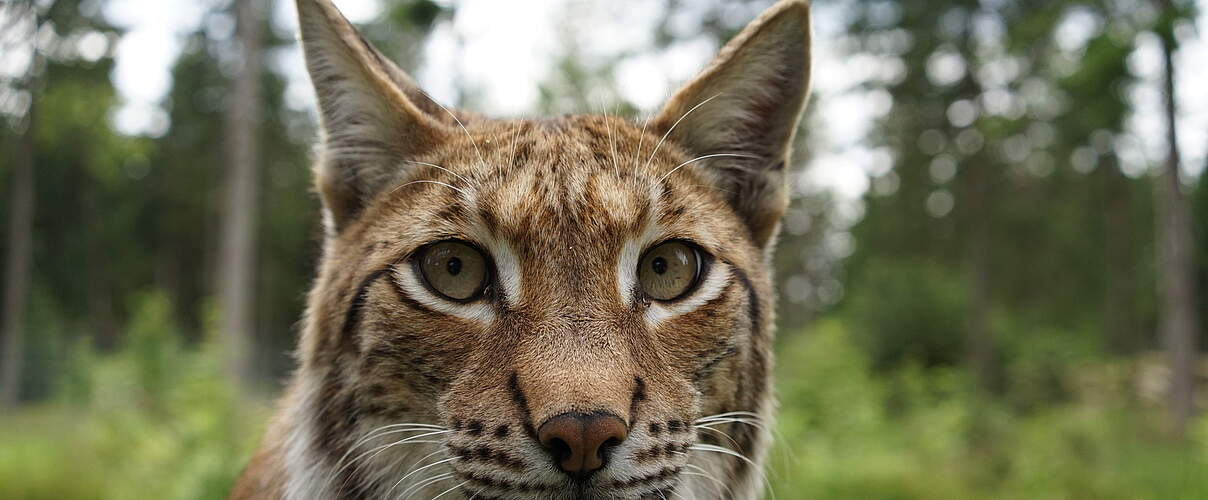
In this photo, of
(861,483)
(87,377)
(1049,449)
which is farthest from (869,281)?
(87,377)

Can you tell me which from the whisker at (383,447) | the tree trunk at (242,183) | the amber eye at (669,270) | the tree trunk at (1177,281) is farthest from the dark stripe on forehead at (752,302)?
the tree trunk at (242,183)

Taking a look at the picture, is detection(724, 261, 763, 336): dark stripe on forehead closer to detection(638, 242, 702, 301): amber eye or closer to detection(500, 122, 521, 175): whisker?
detection(638, 242, 702, 301): amber eye

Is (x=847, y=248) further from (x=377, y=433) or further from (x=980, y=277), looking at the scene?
(x=377, y=433)

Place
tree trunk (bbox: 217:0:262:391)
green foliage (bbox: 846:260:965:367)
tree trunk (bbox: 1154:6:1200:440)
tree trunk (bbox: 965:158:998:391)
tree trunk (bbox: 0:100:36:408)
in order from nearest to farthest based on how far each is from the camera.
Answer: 1. tree trunk (bbox: 1154:6:1200:440)
2. tree trunk (bbox: 0:100:36:408)
3. tree trunk (bbox: 217:0:262:391)
4. tree trunk (bbox: 965:158:998:391)
5. green foliage (bbox: 846:260:965:367)

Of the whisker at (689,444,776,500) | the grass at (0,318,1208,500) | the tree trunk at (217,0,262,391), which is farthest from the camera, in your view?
the tree trunk at (217,0,262,391)

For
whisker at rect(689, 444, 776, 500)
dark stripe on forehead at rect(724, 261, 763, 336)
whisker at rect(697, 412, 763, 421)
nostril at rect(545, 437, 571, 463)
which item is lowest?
whisker at rect(689, 444, 776, 500)

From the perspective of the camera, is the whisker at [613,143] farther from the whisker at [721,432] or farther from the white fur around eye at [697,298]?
the whisker at [721,432]

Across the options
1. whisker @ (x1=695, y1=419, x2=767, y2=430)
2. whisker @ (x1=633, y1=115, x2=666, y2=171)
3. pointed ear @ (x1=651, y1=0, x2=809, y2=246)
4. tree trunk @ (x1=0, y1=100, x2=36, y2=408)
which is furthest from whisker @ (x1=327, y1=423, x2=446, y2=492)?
tree trunk @ (x1=0, y1=100, x2=36, y2=408)

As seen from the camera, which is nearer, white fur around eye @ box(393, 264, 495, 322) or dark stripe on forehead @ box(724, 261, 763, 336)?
white fur around eye @ box(393, 264, 495, 322)
